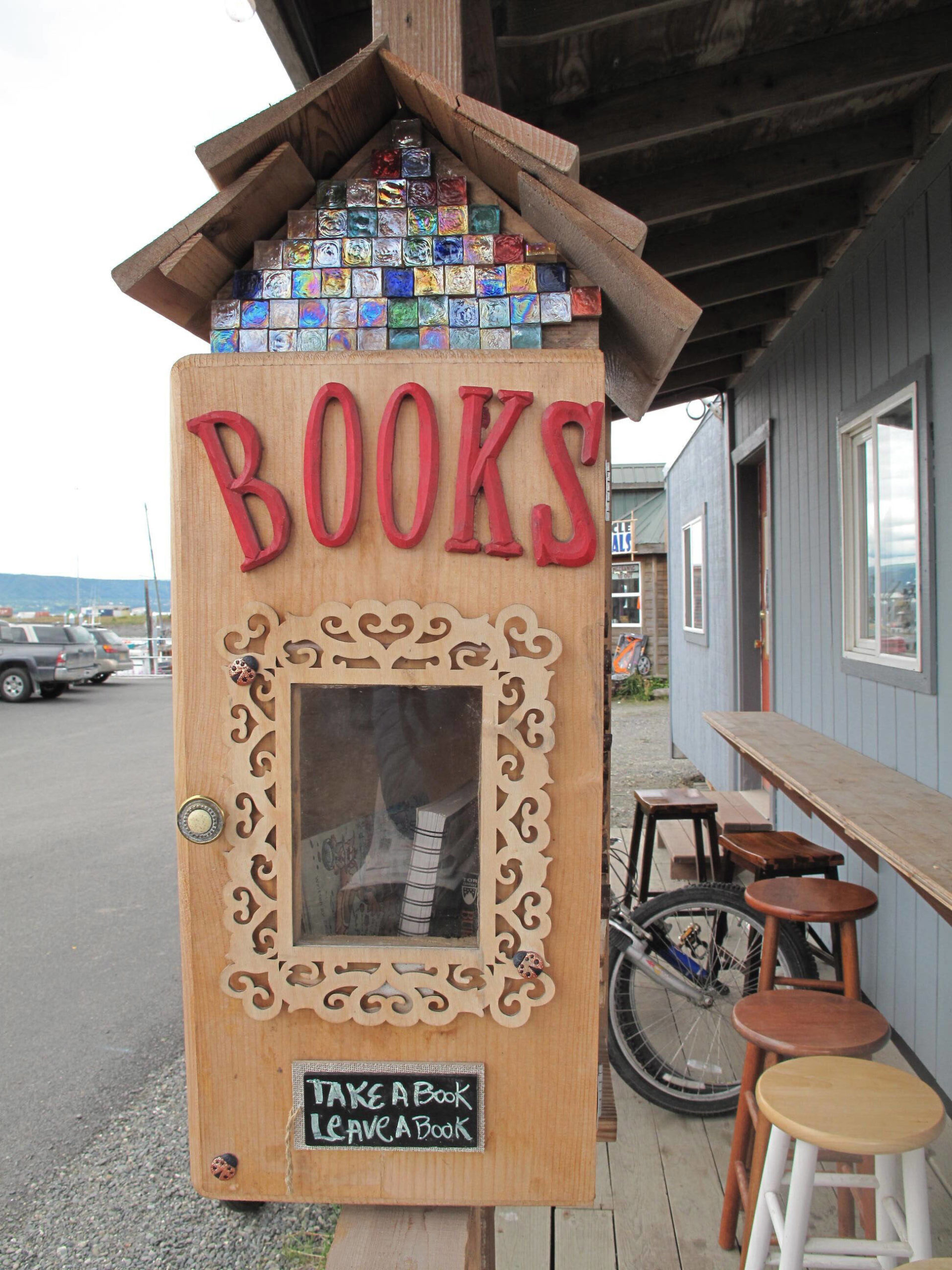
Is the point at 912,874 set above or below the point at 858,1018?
above

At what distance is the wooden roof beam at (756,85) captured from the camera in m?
2.55

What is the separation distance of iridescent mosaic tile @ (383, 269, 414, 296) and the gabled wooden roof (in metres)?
0.18

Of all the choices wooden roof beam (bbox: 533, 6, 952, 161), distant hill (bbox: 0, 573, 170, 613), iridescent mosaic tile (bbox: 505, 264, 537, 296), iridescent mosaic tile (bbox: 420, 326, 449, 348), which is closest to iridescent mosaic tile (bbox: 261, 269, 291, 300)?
iridescent mosaic tile (bbox: 420, 326, 449, 348)

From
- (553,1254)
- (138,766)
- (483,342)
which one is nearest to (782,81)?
(483,342)

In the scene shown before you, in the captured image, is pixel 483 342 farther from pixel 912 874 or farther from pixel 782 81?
pixel 782 81

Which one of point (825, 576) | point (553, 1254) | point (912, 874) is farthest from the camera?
point (825, 576)

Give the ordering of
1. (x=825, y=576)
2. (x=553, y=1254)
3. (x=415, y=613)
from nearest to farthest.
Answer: (x=415, y=613) → (x=553, y=1254) → (x=825, y=576)

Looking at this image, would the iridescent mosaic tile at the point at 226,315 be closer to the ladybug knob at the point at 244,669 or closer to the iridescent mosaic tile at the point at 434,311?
the iridescent mosaic tile at the point at 434,311

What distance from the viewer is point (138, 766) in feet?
30.1

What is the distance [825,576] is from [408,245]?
3259 mm

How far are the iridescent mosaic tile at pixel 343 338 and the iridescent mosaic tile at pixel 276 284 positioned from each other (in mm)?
88

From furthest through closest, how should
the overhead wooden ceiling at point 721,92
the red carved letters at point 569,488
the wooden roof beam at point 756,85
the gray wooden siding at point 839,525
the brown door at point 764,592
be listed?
the brown door at point 764,592, the gray wooden siding at point 839,525, the wooden roof beam at point 756,85, the overhead wooden ceiling at point 721,92, the red carved letters at point 569,488

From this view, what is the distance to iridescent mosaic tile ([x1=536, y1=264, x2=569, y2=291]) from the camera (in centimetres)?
125

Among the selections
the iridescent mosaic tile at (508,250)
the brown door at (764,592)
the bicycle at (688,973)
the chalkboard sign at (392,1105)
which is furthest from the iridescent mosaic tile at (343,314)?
the brown door at (764,592)
